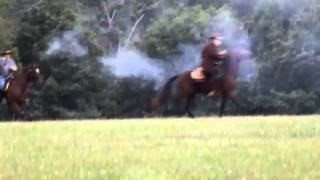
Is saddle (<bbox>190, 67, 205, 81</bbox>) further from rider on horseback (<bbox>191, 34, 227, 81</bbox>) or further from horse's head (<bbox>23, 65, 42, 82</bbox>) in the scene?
horse's head (<bbox>23, 65, 42, 82</bbox>)

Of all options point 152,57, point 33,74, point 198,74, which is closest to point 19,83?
point 33,74

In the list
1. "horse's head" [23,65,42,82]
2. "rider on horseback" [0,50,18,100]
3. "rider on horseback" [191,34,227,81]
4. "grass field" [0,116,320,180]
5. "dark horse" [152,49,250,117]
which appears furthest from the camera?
"horse's head" [23,65,42,82]

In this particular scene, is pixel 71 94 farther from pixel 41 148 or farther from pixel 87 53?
pixel 41 148

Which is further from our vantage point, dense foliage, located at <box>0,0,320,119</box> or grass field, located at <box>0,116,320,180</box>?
dense foliage, located at <box>0,0,320,119</box>

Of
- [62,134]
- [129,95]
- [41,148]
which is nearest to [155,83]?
[129,95]

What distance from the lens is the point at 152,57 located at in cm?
4044

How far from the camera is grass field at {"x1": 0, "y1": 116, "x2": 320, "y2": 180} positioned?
8016 mm

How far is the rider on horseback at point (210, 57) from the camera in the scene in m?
20.8

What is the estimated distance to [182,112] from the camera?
37438 millimetres

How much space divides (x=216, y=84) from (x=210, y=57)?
864 mm

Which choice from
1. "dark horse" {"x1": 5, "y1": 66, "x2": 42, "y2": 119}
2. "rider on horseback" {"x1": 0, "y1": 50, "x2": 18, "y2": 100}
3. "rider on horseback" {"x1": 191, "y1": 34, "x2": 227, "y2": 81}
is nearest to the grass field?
"rider on horseback" {"x1": 191, "y1": 34, "x2": 227, "y2": 81}

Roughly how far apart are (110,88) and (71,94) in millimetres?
1940

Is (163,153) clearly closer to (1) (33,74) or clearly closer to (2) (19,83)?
(1) (33,74)

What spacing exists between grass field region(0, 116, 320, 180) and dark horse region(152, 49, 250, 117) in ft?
23.2
